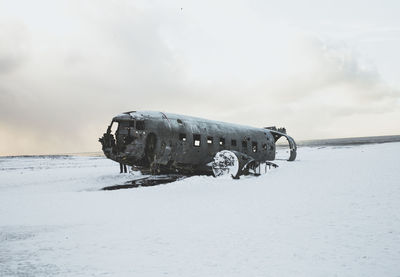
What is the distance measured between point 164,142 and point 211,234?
356 inches

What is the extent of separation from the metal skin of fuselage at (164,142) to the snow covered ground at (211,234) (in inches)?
159

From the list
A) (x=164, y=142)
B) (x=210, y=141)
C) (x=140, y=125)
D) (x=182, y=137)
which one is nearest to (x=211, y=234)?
(x=164, y=142)

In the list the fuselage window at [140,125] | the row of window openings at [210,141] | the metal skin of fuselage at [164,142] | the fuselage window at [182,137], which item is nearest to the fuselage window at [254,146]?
the row of window openings at [210,141]

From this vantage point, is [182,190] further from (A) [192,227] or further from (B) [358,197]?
(B) [358,197]

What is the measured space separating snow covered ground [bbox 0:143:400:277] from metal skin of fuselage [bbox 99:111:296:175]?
404cm

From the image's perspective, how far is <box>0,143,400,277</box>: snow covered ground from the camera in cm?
416

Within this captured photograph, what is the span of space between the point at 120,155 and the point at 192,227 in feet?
Answer: 28.0

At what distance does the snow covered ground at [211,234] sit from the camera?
416 cm

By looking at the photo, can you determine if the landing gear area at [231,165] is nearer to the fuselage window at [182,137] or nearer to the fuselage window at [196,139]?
the fuselage window at [196,139]

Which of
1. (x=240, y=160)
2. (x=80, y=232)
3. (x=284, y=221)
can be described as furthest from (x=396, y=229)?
(x=240, y=160)

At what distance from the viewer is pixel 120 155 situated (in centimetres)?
1376

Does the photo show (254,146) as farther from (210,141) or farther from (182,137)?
(182,137)

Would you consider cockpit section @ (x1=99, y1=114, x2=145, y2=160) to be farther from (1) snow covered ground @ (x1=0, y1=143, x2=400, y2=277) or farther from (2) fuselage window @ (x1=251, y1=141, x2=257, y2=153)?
(2) fuselage window @ (x1=251, y1=141, x2=257, y2=153)

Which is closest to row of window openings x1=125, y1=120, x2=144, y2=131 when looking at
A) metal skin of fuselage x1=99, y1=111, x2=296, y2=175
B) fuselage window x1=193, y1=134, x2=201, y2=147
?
metal skin of fuselage x1=99, y1=111, x2=296, y2=175
